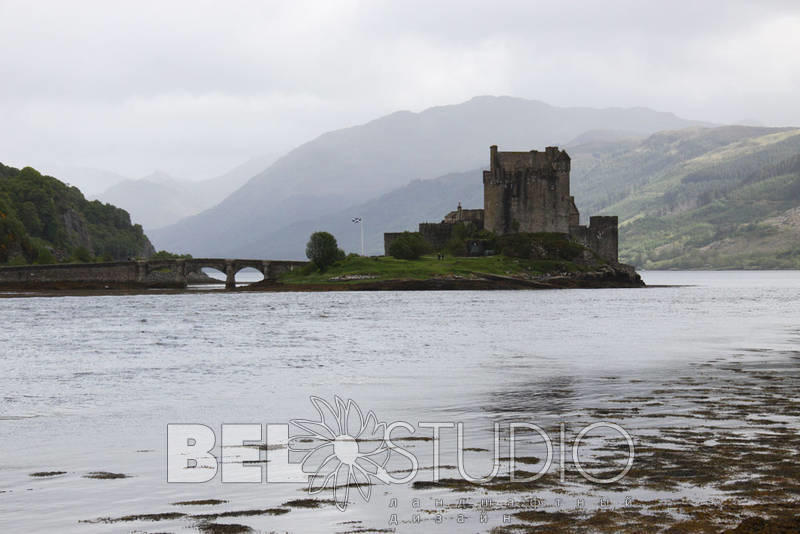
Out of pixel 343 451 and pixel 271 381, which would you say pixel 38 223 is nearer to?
pixel 271 381

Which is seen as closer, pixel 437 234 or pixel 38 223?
pixel 437 234

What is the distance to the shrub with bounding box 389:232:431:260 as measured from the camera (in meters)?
139

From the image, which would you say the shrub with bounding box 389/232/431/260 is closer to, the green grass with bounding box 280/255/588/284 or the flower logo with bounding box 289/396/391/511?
the green grass with bounding box 280/255/588/284

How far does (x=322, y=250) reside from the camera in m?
137

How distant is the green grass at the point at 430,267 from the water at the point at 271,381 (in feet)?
209

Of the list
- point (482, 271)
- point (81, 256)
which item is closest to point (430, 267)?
point (482, 271)

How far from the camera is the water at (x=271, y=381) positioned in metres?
11.5

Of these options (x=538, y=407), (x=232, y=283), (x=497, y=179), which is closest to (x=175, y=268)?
(x=232, y=283)

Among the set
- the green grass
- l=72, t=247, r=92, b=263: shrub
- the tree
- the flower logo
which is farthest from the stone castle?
the flower logo

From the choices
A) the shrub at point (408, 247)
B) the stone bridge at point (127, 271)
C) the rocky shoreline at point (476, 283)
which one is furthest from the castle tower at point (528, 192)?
the stone bridge at point (127, 271)

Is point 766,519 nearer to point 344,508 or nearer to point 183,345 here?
point 344,508

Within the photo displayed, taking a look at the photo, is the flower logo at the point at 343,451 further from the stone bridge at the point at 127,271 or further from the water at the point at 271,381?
the stone bridge at the point at 127,271

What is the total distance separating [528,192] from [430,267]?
23.3 m

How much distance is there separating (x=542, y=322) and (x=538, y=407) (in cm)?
3916
